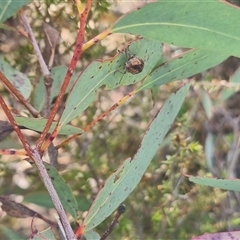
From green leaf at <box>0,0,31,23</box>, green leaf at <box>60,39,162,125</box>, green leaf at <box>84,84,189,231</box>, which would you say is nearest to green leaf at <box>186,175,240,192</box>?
green leaf at <box>84,84,189,231</box>

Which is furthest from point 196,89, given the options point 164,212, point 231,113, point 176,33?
point 176,33

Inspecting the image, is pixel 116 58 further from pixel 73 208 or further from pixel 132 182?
pixel 73 208

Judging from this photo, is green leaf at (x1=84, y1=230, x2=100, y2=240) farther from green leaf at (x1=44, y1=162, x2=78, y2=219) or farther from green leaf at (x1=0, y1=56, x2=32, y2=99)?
green leaf at (x1=0, y1=56, x2=32, y2=99)

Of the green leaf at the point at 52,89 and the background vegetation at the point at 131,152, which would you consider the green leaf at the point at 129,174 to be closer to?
the background vegetation at the point at 131,152

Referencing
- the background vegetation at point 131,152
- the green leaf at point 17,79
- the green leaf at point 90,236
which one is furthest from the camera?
the background vegetation at point 131,152

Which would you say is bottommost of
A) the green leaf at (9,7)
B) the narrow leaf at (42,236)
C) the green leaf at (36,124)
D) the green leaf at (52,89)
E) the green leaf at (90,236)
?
the green leaf at (90,236)

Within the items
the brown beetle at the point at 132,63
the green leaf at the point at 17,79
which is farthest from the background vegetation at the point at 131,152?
the brown beetle at the point at 132,63
